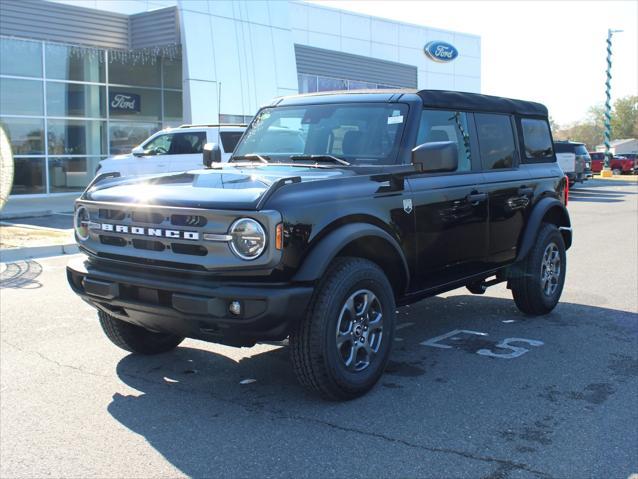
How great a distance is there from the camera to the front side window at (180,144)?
16266 millimetres

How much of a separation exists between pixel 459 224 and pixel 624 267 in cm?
527

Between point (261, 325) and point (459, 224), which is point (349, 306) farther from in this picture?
point (459, 224)

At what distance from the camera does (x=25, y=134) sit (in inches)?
784

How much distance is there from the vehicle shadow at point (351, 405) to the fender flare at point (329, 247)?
88cm

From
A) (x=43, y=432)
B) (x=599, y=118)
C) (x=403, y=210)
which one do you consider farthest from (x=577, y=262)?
(x=599, y=118)

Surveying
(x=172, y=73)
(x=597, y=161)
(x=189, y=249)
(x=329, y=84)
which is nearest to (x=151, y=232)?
(x=189, y=249)

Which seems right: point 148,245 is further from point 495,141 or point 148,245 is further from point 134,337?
point 495,141

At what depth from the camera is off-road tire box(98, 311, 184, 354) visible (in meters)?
5.04

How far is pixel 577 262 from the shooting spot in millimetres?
10000

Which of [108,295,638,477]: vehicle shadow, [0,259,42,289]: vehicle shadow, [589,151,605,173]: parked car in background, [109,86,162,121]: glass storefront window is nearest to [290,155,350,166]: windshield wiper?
[108,295,638,477]: vehicle shadow

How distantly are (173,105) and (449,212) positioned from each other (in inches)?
819

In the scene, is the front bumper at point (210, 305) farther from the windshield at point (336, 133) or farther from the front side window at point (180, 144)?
the front side window at point (180, 144)

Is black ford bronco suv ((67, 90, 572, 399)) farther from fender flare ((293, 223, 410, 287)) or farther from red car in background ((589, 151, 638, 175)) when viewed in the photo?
red car in background ((589, 151, 638, 175))

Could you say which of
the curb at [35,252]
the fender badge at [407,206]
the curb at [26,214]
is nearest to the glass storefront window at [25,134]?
the curb at [26,214]
